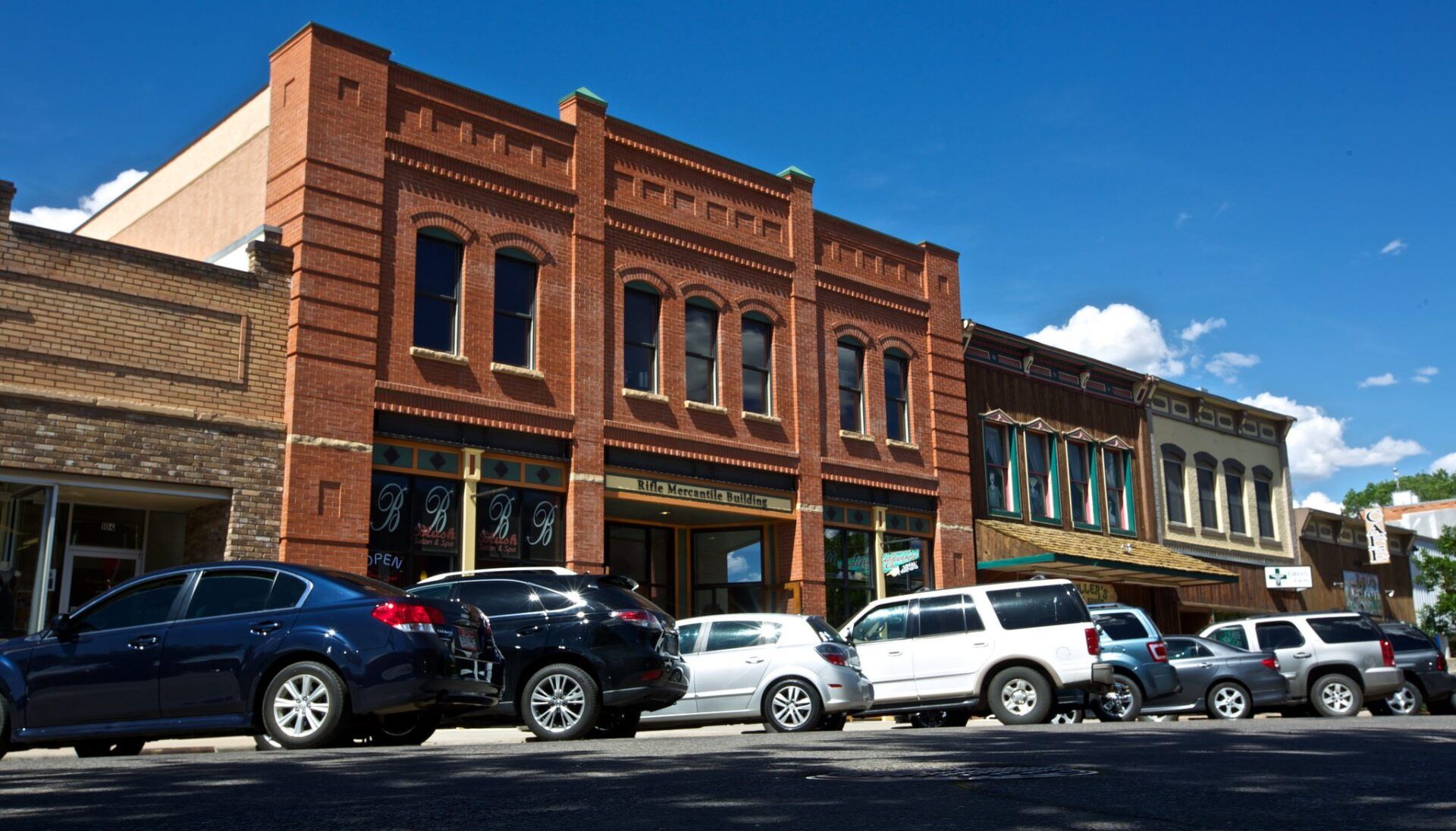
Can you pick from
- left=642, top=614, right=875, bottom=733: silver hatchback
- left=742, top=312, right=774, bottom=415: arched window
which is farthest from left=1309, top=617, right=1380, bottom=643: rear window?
left=742, top=312, right=774, bottom=415: arched window

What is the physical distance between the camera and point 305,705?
10195 mm

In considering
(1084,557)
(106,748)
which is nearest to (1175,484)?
(1084,557)

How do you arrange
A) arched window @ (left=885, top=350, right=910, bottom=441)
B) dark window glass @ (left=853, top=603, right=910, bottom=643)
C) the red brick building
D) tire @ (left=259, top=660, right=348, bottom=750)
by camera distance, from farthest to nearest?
arched window @ (left=885, top=350, right=910, bottom=441), the red brick building, dark window glass @ (left=853, top=603, right=910, bottom=643), tire @ (left=259, top=660, right=348, bottom=750)

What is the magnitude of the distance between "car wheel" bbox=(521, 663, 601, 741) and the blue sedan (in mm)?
1411

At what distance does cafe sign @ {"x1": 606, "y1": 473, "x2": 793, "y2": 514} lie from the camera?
22219mm

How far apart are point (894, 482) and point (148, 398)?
14.7 m

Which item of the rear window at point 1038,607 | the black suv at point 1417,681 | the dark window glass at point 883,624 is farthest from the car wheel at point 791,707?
the black suv at point 1417,681

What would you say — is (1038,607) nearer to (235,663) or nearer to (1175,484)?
(235,663)

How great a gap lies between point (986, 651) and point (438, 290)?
10031 millimetres

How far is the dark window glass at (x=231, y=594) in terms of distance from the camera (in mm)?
10625

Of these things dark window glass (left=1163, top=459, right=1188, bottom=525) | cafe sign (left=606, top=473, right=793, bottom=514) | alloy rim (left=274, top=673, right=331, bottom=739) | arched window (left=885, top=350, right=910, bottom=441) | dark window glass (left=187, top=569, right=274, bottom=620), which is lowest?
alloy rim (left=274, top=673, right=331, bottom=739)

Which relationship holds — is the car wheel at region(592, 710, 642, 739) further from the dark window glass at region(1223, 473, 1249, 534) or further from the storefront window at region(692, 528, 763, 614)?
the dark window glass at region(1223, 473, 1249, 534)

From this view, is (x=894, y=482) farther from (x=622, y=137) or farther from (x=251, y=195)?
(x=251, y=195)

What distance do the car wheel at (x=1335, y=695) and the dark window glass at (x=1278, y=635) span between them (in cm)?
65
